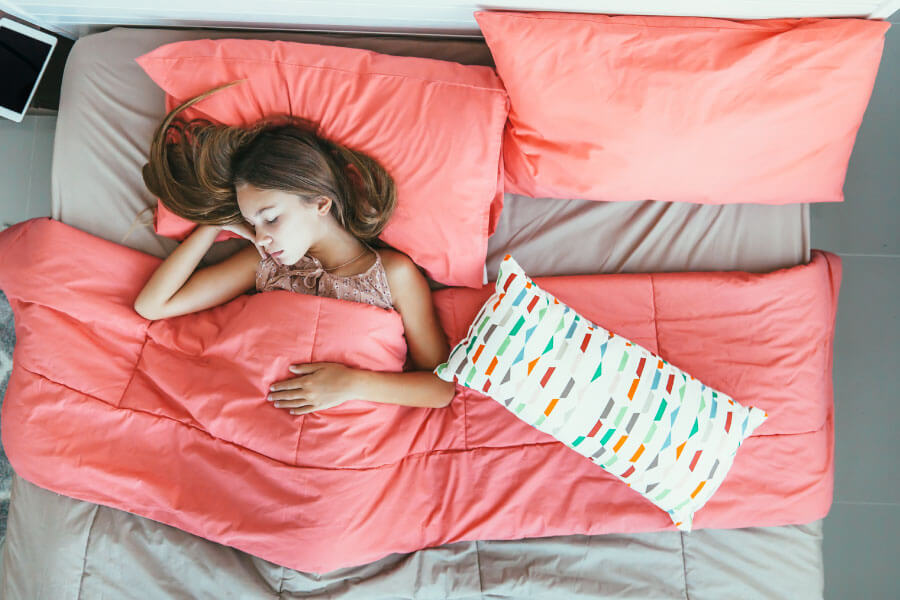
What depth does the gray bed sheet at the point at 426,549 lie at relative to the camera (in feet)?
3.81

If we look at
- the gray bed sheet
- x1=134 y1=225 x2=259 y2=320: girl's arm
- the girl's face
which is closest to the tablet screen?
the gray bed sheet

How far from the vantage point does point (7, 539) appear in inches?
48.0

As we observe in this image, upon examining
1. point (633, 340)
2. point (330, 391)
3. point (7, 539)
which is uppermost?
point (633, 340)

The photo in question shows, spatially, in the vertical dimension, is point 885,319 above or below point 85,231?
above

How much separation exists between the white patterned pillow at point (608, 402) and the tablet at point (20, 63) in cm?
131

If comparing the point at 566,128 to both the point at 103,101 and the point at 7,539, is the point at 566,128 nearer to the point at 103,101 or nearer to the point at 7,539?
the point at 103,101

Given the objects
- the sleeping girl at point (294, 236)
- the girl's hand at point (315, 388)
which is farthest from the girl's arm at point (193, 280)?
the girl's hand at point (315, 388)

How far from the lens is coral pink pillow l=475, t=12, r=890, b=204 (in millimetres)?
Answer: 1125

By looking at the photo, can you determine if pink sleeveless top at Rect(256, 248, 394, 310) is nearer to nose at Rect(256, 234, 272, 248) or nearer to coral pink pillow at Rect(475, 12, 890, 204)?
nose at Rect(256, 234, 272, 248)

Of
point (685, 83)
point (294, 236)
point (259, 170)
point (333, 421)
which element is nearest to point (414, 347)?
point (333, 421)

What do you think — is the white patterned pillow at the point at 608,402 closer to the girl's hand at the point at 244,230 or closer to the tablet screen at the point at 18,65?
the girl's hand at the point at 244,230

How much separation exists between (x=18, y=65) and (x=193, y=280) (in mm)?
789

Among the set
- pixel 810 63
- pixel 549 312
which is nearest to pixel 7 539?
pixel 549 312

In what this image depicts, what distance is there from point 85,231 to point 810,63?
151cm
